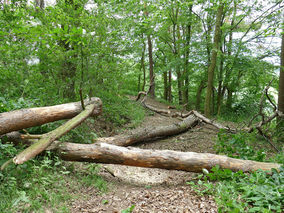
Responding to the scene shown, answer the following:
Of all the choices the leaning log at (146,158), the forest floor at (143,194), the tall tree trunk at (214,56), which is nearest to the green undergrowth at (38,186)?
the forest floor at (143,194)

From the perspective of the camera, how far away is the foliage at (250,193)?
2283mm

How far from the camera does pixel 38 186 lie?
2.81m

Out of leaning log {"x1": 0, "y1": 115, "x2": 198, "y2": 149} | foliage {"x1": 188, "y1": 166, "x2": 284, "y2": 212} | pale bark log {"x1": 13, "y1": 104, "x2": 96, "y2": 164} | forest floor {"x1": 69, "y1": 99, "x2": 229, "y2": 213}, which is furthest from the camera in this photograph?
leaning log {"x1": 0, "y1": 115, "x2": 198, "y2": 149}

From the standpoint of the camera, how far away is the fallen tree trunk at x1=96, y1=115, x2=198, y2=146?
5271mm

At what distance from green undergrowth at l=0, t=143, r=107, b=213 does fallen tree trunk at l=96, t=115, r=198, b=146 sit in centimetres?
157

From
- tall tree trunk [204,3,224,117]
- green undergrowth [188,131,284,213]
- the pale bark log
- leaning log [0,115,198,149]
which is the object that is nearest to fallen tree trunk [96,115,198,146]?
leaning log [0,115,198,149]

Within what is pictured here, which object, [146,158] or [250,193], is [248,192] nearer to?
[250,193]

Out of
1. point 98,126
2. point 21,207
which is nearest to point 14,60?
point 98,126

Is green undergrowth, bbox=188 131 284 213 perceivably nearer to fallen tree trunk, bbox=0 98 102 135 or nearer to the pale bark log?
the pale bark log

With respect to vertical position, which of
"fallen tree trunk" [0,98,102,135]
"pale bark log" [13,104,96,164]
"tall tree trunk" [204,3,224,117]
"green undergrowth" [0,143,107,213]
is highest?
"tall tree trunk" [204,3,224,117]

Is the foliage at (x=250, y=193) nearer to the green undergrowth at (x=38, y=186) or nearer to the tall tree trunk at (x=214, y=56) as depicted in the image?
the green undergrowth at (x=38, y=186)

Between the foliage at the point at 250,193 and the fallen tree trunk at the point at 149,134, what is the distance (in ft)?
8.80

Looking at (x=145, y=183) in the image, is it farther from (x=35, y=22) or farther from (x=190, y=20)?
(x=190, y=20)

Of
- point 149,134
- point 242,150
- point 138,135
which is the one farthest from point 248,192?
point 149,134
